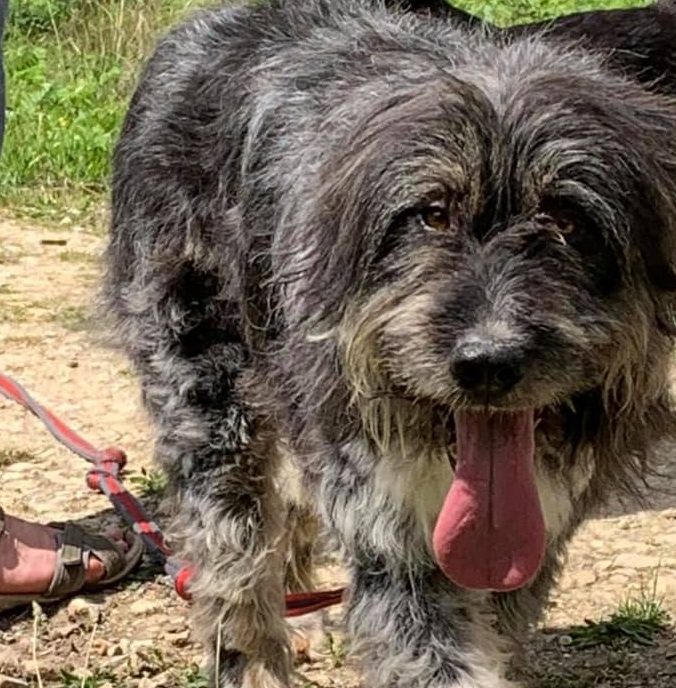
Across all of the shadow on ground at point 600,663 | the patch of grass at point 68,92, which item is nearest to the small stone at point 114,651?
Answer: the shadow on ground at point 600,663

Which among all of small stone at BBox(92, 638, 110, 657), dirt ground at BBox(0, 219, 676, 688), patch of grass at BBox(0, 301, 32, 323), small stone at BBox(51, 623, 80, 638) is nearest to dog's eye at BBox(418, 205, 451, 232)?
dirt ground at BBox(0, 219, 676, 688)

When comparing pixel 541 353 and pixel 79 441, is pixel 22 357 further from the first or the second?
pixel 541 353

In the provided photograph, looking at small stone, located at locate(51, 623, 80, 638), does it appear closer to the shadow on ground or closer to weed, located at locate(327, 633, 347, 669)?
weed, located at locate(327, 633, 347, 669)

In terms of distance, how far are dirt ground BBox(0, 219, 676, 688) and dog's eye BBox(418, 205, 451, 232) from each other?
1.30m

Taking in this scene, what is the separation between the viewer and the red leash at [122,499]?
4609 mm

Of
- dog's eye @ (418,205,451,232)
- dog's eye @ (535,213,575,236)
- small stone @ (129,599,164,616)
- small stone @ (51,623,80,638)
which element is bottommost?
small stone @ (129,599,164,616)

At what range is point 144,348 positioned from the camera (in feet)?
14.8

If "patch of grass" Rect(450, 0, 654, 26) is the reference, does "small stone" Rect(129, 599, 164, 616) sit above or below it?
above

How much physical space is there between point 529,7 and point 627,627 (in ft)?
24.3

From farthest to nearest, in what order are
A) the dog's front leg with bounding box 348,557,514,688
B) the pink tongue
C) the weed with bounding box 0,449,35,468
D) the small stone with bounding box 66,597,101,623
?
1. the weed with bounding box 0,449,35,468
2. the small stone with bounding box 66,597,101,623
3. the dog's front leg with bounding box 348,557,514,688
4. the pink tongue

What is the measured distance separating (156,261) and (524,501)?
1.42 meters

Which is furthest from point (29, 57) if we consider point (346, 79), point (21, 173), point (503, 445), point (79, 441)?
point (503, 445)

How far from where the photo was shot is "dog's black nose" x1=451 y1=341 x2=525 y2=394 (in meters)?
3.12

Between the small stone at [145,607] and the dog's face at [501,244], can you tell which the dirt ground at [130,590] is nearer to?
the small stone at [145,607]
